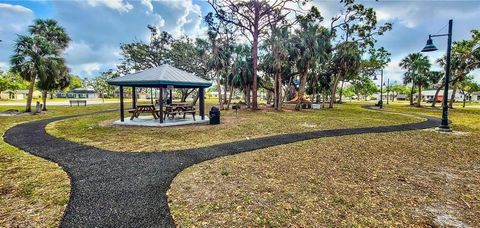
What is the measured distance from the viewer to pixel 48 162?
5.76 meters

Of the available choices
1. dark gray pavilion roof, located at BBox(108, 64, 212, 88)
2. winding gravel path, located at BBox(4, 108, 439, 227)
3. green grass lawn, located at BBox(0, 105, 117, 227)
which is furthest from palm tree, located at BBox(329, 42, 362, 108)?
green grass lawn, located at BBox(0, 105, 117, 227)

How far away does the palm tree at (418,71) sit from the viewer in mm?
41188

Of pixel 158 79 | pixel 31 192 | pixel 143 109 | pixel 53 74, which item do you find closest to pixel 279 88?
pixel 143 109

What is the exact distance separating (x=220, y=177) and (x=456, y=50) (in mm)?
40765

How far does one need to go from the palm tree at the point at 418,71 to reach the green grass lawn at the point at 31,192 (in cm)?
4852

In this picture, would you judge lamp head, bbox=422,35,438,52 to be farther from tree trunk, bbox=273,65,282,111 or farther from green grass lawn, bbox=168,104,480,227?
tree trunk, bbox=273,65,282,111

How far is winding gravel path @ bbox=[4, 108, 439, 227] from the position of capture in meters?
3.22

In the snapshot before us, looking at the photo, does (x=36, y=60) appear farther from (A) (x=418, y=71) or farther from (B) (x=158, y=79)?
(A) (x=418, y=71)

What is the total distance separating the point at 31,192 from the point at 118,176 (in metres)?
1.30

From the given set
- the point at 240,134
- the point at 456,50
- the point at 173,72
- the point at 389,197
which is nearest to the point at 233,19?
the point at 173,72

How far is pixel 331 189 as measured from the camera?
14.0ft

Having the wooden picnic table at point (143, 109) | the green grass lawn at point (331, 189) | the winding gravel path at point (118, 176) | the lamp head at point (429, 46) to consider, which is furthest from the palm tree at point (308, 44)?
the green grass lawn at point (331, 189)

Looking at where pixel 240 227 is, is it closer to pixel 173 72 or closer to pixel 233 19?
pixel 173 72

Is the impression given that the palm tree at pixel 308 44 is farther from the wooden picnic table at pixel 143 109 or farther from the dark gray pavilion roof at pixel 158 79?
the wooden picnic table at pixel 143 109
